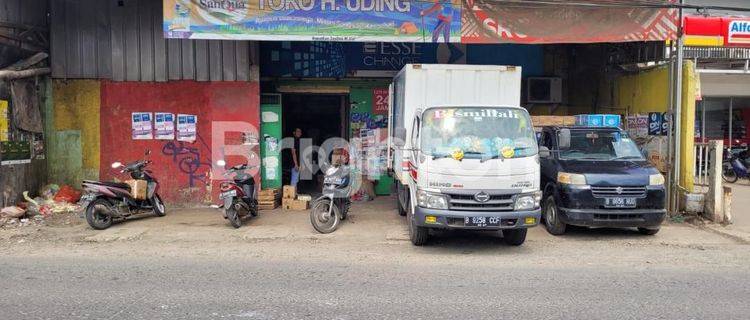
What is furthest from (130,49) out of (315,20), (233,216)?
(233,216)

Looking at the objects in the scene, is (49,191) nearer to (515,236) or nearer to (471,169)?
(471,169)

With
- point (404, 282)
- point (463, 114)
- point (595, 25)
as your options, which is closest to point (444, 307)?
point (404, 282)

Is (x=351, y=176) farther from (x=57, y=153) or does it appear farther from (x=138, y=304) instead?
(x=57, y=153)

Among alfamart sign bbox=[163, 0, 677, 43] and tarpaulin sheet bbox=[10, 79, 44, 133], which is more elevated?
alfamart sign bbox=[163, 0, 677, 43]

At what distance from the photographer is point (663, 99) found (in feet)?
37.2

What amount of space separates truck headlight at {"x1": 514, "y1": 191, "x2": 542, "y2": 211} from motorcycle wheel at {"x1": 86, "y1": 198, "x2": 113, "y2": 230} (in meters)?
6.86

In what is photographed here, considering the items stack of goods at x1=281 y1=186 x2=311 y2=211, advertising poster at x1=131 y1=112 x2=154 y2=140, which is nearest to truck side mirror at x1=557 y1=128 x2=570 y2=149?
stack of goods at x1=281 y1=186 x2=311 y2=211

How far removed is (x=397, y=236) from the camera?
9.29m

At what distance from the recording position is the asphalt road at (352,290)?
526 centimetres

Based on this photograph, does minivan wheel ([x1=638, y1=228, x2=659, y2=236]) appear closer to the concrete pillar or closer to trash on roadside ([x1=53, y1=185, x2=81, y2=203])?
the concrete pillar

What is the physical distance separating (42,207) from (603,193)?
10231 millimetres

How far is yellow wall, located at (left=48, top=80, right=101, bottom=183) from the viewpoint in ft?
39.6

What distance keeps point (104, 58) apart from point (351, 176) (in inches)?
240

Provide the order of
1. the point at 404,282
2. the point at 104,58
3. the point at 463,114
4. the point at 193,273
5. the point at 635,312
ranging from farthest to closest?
the point at 104,58 → the point at 463,114 → the point at 193,273 → the point at 404,282 → the point at 635,312
